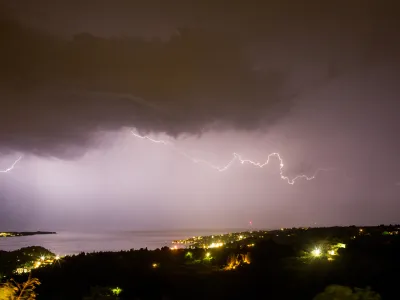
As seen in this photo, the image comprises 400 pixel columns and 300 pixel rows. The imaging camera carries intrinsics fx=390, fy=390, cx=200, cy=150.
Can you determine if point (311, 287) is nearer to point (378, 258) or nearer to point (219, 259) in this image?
point (378, 258)

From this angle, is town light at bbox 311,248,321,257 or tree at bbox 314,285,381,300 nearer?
tree at bbox 314,285,381,300

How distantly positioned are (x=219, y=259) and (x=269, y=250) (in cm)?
628

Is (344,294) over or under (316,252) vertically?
over

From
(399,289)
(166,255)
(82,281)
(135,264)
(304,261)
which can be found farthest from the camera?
(166,255)

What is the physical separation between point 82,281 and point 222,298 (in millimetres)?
16138

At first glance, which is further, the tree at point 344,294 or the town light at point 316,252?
the town light at point 316,252

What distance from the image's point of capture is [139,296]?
2784 centimetres

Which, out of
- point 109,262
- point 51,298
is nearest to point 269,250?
point 109,262

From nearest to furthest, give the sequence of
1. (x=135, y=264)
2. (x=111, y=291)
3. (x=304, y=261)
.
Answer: (x=111, y=291) < (x=304, y=261) < (x=135, y=264)

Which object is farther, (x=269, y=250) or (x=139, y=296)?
(x=269, y=250)

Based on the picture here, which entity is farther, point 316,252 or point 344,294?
point 316,252

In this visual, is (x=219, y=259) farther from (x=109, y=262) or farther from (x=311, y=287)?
(x=311, y=287)

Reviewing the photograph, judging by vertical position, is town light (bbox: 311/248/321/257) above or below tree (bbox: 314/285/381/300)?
below

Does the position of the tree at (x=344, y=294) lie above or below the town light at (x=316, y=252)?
above
